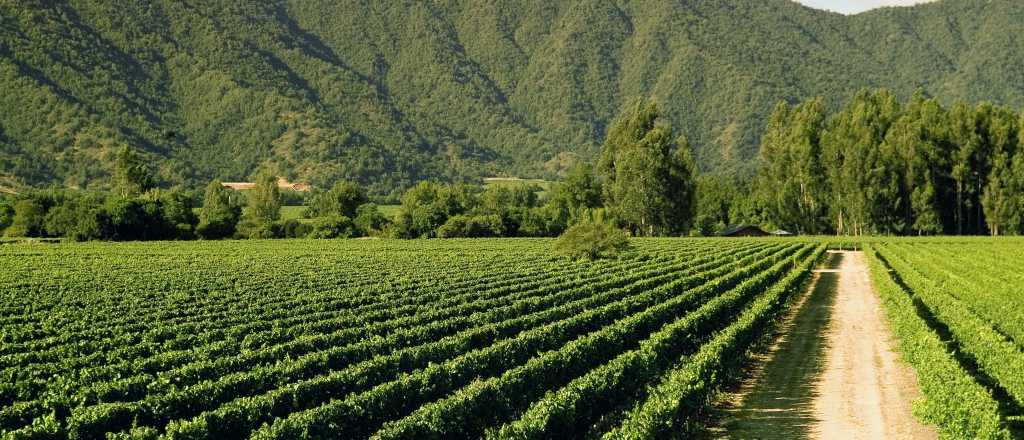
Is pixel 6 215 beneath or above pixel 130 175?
beneath

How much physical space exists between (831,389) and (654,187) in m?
81.5

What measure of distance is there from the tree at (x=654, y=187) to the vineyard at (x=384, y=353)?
189 feet

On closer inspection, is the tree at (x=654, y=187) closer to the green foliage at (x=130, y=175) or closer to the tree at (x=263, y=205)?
the tree at (x=263, y=205)

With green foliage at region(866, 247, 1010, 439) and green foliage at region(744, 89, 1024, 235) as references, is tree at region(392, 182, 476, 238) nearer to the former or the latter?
green foliage at region(744, 89, 1024, 235)

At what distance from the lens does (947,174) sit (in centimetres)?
9388

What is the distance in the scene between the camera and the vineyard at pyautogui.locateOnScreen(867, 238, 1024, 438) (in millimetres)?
14125

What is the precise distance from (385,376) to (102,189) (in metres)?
180

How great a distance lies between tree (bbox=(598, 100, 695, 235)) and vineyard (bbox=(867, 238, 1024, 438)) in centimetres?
5244

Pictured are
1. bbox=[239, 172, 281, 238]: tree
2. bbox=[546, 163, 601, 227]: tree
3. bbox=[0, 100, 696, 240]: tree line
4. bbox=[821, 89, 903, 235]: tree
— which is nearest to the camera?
bbox=[0, 100, 696, 240]: tree line

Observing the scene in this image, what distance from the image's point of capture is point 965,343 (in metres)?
21.7

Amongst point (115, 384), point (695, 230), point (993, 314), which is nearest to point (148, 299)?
point (115, 384)

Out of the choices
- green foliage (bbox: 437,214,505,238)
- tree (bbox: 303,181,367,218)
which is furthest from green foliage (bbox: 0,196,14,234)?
green foliage (bbox: 437,214,505,238)

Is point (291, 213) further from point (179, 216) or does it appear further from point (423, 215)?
point (179, 216)

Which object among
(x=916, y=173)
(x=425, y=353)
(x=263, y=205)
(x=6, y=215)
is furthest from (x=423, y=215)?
(x=425, y=353)
